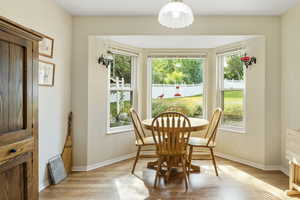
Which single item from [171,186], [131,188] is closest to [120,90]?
[131,188]

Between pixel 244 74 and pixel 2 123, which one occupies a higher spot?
pixel 244 74

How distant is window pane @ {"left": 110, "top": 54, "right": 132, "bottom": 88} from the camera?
12.9 feet

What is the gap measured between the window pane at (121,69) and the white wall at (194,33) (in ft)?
2.11

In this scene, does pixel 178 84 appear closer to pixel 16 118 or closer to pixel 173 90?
pixel 173 90

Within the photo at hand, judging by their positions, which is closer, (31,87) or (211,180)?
(31,87)

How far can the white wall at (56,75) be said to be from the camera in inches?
97.3

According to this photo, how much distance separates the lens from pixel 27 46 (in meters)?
1.42

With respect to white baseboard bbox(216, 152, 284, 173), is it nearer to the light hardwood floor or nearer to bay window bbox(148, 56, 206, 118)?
the light hardwood floor

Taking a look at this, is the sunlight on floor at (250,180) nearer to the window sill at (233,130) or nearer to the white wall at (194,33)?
the white wall at (194,33)

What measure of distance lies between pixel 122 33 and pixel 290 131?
8.41ft

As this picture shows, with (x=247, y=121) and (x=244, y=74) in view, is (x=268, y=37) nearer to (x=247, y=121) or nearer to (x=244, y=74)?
(x=244, y=74)

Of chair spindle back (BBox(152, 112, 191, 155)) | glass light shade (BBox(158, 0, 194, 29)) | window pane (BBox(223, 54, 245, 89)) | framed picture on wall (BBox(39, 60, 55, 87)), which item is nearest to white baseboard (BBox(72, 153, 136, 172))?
chair spindle back (BBox(152, 112, 191, 155))

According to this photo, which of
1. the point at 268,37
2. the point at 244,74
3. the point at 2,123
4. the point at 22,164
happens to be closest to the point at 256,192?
the point at 244,74

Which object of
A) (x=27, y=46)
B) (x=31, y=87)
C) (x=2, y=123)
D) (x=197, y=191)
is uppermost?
(x=27, y=46)
